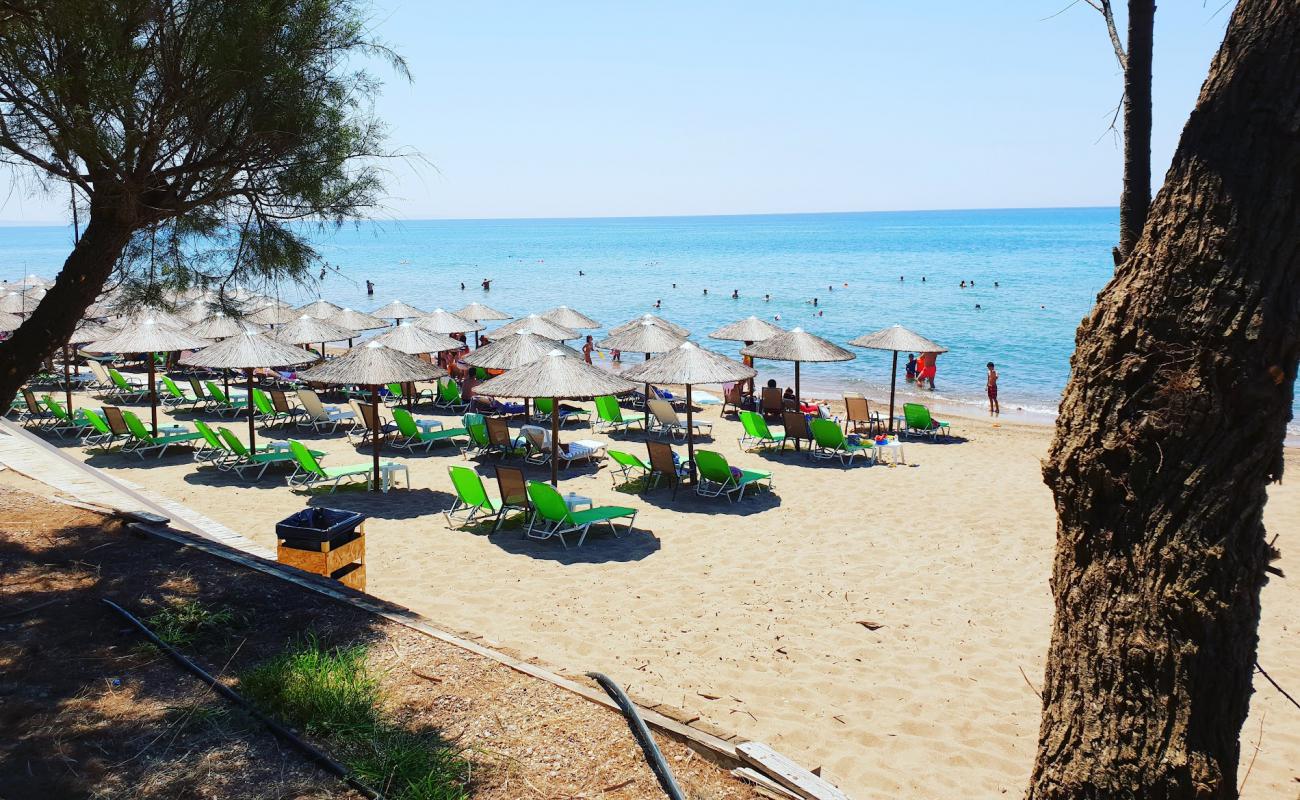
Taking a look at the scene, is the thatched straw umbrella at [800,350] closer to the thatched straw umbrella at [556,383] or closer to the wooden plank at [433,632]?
the thatched straw umbrella at [556,383]

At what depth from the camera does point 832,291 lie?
6231cm

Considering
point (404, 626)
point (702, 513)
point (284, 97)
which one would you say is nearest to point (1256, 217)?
point (404, 626)

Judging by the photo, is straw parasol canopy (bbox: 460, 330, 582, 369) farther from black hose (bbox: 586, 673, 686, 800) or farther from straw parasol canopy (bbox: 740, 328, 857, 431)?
black hose (bbox: 586, 673, 686, 800)

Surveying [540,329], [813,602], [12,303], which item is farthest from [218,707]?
[12,303]

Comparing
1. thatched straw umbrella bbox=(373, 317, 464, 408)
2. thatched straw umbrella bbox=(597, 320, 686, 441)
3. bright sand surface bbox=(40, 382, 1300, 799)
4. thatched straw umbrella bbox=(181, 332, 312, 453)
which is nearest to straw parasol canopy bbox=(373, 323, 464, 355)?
thatched straw umbrella bbox=(373, 317, 464, 408)

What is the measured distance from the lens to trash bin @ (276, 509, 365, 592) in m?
6.37

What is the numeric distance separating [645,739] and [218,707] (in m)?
2.08

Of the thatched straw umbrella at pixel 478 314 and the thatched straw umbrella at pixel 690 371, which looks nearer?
the thatched straw umbrella at pixel 690 371

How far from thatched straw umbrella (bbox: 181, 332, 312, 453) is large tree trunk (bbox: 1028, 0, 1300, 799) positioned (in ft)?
36.9

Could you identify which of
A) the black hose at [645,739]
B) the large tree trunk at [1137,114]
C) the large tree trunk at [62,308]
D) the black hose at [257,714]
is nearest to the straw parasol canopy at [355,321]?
the large tree trunk at [62,308]

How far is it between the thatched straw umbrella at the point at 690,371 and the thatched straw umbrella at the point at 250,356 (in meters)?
4.79

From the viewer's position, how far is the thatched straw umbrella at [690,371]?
11.3 metres

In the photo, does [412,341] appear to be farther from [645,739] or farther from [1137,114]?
[1137,114]

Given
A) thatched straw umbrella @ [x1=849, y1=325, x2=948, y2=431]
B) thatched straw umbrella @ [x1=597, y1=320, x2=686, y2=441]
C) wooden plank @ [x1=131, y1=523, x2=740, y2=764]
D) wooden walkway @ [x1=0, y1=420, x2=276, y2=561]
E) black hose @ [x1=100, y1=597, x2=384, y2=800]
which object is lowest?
wooden walkway @ [x1=0, y1=420, x2=276, y2=561]
